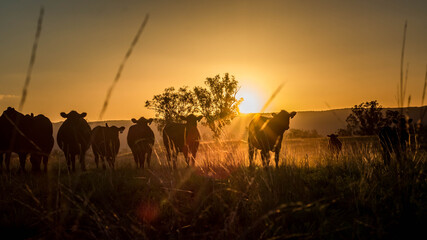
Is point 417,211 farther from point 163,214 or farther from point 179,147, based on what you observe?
point 179,147

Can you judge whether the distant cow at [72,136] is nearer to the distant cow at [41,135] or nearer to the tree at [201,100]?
the distant cow at [41,135]

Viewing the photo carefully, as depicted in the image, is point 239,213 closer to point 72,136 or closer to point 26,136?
point 26,136

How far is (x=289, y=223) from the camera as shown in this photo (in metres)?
4.25

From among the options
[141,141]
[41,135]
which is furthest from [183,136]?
[41,135]

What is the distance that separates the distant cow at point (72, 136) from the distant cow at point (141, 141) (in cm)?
207

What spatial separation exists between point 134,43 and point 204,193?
13.8ft

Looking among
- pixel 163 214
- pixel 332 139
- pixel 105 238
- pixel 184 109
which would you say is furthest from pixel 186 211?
pixel 184 109

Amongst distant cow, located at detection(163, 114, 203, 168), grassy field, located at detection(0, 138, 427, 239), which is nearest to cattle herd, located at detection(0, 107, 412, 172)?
distant cow, located at detection(163, 114, 203, 168)

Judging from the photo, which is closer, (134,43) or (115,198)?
(134,43)

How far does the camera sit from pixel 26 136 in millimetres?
9891

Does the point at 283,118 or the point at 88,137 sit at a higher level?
the point at 283,118

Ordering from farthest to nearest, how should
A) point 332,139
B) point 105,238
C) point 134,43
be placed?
point 332,139
point 105,238
point 134,43

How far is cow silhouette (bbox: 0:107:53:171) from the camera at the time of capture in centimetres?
1034

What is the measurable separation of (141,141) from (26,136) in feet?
15.5
